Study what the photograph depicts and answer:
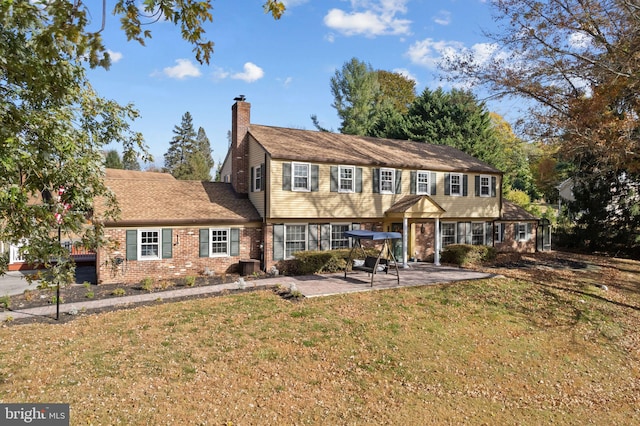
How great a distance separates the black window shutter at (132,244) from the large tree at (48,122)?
431 inches

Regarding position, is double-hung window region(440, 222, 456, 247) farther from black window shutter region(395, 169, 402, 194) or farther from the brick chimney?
the brick chimney

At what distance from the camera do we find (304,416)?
23.4ft

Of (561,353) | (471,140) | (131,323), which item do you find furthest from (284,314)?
(471,140)

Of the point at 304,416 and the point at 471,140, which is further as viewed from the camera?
the point at 471,140

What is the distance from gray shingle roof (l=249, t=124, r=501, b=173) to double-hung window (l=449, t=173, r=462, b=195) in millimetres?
499

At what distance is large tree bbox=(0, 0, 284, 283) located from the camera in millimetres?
4066

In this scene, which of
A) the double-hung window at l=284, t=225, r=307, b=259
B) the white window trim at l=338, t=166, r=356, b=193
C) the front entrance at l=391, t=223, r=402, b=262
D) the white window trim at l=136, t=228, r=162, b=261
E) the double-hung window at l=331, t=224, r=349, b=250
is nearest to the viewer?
the white window trim at l=136, t=228, r=162, b=261

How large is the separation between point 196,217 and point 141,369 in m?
10.3

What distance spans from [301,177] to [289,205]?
158 centimetres

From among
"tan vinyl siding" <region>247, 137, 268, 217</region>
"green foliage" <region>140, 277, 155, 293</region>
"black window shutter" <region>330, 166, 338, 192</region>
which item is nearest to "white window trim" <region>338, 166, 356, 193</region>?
"black window shutter" <region>330, 166, 338, 192</region>

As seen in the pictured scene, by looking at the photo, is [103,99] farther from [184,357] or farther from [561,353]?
[561,353]

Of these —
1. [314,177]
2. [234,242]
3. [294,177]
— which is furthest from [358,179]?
[234,242]

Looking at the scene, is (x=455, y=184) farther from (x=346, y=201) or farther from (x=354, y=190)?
(x=346, y=201)

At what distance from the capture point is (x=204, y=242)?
59.2ft
